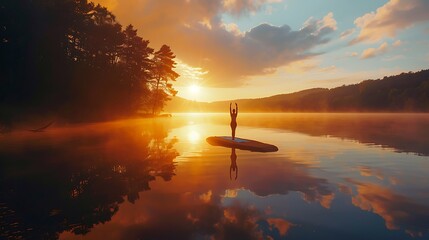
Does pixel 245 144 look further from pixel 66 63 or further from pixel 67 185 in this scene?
pixel 66 63

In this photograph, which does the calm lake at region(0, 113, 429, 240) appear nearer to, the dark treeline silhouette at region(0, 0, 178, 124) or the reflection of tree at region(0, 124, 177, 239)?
the reflection of tree at region(0, 124, 177, 239)

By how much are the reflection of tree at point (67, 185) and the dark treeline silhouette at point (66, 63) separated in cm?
1594

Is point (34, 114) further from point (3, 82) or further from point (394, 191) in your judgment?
point (394, 191)

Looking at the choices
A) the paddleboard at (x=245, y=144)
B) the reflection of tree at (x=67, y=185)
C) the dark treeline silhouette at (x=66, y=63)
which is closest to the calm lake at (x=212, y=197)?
the reflection of tree at (x=67, y=185)

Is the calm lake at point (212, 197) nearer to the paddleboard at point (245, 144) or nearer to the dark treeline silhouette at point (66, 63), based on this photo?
the paddleboard at point (245, 144)

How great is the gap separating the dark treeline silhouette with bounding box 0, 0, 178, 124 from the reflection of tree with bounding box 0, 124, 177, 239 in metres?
15.9

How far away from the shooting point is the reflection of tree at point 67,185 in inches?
320

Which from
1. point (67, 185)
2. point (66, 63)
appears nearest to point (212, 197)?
point (67, 185)

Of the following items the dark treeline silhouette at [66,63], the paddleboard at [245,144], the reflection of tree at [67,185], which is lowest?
the reflection of tree at [67,185]

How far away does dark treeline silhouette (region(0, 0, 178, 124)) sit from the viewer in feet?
109

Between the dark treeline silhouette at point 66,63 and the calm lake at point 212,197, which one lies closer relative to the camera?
the calm lake at point 212,197

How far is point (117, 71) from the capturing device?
5406 cm

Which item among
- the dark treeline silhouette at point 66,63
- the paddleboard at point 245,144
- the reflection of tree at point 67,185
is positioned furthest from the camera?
the dark treeline silhouette at point 66,63

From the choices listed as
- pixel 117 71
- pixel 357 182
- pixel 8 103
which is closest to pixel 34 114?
pixel 8 103
